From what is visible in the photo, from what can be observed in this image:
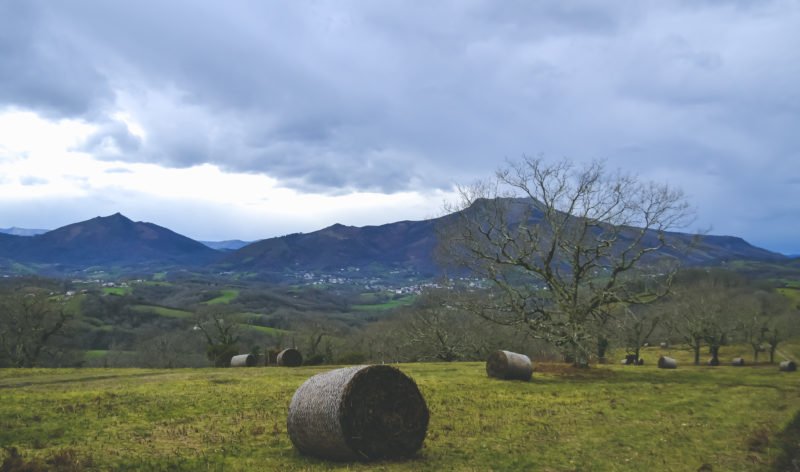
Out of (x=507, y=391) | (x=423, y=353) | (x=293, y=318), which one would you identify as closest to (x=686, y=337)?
(x=423, y=353)

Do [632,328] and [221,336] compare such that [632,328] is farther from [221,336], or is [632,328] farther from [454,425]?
[221,336]

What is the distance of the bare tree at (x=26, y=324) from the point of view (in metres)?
50.4

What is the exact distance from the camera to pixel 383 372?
1000 cm

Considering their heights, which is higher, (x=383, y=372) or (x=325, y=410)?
(x=383, y=372)

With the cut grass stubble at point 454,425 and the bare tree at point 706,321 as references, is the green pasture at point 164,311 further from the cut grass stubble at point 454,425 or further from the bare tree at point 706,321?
the cut grass stubble at point 454,425

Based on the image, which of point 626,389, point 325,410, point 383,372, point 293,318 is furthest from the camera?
point 293,318

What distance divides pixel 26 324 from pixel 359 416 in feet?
188

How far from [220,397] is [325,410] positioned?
9.06m

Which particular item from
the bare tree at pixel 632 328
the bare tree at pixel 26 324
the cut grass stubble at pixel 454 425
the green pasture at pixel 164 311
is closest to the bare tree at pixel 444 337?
the bare tree at pixel 632 328

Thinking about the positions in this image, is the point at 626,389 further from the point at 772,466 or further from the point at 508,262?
the point at 772,466

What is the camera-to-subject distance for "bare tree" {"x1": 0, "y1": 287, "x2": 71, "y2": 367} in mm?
50406

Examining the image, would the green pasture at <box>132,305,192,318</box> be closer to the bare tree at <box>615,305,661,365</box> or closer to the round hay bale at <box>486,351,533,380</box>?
the bare tree at <box>615,305,661,365</box>

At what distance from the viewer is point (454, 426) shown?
12.8 meters

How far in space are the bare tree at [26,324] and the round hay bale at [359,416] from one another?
177 ft
